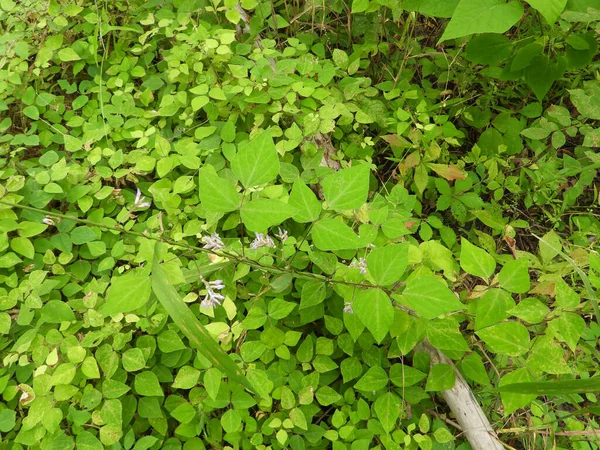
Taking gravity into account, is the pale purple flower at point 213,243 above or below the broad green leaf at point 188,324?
below

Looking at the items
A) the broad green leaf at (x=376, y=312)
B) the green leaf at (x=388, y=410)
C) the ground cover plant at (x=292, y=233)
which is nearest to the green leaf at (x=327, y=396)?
the ground cover plant at (x=292, y=233)

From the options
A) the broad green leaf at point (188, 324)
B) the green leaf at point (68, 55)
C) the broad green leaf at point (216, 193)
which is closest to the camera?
the broad green leaf at point (188, 324)

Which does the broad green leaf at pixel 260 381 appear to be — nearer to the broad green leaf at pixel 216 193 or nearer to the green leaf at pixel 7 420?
the broad green leaf at pixel 216 193

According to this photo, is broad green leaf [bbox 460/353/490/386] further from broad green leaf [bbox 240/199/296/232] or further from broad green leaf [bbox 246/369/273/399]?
broad green leaf [bbox 240/199/296/232]

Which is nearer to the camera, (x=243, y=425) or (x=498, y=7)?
(x=498, y=7)

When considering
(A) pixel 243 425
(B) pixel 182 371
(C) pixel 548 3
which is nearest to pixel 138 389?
(B) pixel 182 371

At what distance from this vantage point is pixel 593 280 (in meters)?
1.07

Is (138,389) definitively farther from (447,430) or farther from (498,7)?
(498,7)

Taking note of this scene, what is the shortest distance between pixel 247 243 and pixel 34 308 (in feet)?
2.72

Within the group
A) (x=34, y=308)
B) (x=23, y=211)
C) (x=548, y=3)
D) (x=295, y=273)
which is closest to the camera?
(x=548, y=3)

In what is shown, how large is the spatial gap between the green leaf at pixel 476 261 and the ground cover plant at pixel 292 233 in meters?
0.01

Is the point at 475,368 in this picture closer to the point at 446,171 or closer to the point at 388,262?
the point at 388,262

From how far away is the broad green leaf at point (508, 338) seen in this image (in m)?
0.97

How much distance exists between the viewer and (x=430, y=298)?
0.93m
